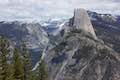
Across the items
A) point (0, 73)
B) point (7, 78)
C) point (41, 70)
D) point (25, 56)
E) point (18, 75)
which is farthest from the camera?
point (41, 70)

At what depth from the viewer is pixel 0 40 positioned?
78750 mm

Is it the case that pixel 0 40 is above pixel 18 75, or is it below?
above

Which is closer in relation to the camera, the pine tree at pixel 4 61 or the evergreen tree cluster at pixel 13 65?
the pine tree at pixel 4 61

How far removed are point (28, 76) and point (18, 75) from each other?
1643 centimetres

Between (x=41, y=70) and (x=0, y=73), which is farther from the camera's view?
(x=41, y=70)

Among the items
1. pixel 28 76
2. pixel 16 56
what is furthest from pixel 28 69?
pixel 16 56

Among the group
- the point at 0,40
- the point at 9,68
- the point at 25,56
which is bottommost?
the point at 25,56

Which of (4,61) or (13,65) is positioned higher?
(4,61)

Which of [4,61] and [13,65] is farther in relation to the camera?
[13,65]

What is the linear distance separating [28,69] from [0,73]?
41.1 metres

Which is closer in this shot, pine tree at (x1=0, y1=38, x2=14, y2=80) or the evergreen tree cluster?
pine tree at (x1=0, y1=38, x2=14, y2=80)

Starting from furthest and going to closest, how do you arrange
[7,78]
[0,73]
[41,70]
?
[41,70]
[7,78]
[0,73]

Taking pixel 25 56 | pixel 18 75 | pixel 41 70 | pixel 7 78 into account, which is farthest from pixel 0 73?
pixel 41 70

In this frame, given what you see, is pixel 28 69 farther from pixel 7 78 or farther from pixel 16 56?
pixel 7 78
